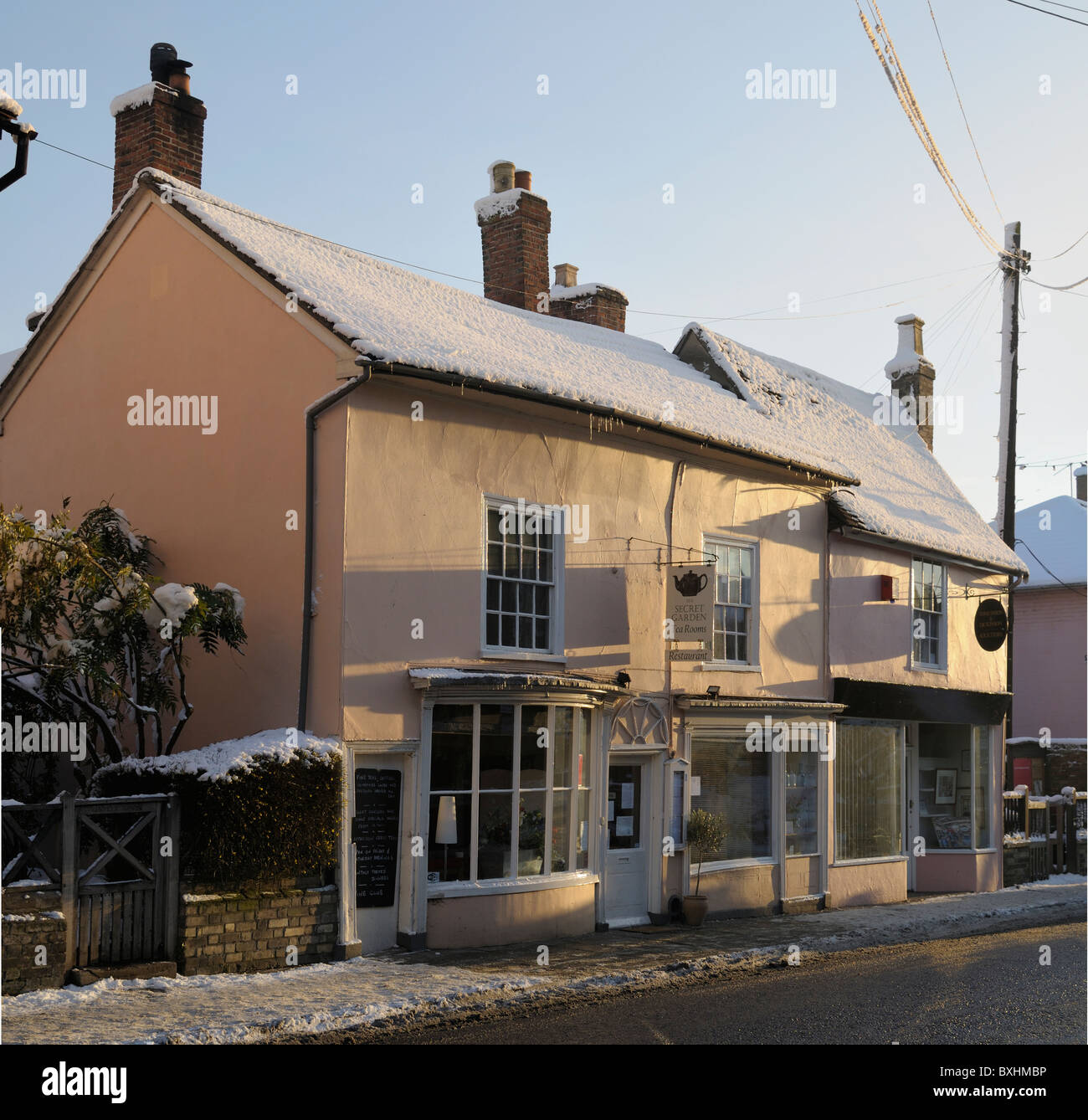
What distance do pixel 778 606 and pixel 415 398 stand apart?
6.73 meters

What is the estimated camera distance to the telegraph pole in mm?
22406

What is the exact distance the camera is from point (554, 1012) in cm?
991

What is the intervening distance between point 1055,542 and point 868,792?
18.6 m

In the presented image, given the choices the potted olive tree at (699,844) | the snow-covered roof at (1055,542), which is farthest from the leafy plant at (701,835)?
the snow-covered roof at (1055,542)

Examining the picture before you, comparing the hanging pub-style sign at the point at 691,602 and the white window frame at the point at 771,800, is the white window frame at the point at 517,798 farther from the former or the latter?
the white window frame at the point at 771,800

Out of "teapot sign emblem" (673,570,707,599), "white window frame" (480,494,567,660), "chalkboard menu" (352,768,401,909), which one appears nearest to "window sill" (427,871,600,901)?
"chalkboard menu" (352,768,401,909)

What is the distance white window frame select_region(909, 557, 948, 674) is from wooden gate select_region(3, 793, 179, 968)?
13000mm

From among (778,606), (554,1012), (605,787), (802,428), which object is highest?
(802,428)

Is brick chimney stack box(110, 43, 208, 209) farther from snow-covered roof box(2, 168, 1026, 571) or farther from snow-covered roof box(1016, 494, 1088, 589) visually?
snow-covered roof box(1016, 494, 1088, 589)

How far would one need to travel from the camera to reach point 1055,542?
34.8 metres

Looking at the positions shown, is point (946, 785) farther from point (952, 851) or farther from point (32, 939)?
point (32, 939)
